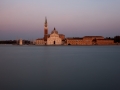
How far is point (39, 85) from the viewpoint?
7.65m

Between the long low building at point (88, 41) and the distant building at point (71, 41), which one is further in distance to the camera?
the long low building at point (88, 41)

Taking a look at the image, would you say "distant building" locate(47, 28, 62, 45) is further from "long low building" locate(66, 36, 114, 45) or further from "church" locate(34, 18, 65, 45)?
"long low building" locate(66, 36, 114, 45)

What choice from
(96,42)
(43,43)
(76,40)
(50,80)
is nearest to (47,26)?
(43,43)

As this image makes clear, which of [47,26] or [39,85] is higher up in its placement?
[47,26]

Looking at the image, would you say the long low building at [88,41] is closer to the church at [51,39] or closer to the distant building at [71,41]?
the distant building at [71,41]

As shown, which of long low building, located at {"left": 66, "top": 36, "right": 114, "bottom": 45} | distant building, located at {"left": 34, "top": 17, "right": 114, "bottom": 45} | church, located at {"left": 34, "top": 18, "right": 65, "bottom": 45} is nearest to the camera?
church, located at {"left": 34, "top": 18, "right": 65, "bottom": 45}

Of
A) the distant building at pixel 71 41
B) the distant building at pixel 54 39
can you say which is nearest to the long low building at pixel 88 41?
the distant building at pixel 71 41

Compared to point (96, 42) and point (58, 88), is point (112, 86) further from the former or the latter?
point (96, 42)

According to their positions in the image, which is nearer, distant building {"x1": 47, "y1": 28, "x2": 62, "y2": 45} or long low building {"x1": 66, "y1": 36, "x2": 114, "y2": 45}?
distant building {"x1": 47, "y1": 28, "x2": 62, "y2": 45}

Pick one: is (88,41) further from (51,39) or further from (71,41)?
(51,39)

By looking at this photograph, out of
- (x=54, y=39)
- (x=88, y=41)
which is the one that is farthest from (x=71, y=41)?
(x=54, y=39)

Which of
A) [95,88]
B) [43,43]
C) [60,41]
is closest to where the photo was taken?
[95,88]

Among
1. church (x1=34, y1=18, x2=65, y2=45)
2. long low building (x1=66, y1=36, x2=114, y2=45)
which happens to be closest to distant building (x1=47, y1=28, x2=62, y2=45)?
church (x1=34, y1=18, x2=65, y2=45)

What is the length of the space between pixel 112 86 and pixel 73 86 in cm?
137
